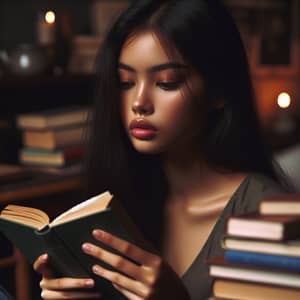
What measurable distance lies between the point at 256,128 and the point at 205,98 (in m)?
0.15

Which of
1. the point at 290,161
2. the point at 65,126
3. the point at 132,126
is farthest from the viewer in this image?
the point at 65,126

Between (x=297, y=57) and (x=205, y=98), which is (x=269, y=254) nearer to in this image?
(x=205, y=98)

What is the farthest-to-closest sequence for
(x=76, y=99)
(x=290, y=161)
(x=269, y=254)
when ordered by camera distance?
(x=76, y=99) < (x=290, y=161) < (x=269, y=254)

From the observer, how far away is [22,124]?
9.73ft

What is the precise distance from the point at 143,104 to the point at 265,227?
0.42 meters

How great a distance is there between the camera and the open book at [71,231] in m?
1.03

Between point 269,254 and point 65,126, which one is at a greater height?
point 269,254

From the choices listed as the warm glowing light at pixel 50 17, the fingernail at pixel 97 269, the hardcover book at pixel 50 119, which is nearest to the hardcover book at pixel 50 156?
the hardcover book at pixel 50 119

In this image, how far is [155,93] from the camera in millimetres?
1289

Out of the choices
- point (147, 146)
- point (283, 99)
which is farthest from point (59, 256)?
point (283, 99)

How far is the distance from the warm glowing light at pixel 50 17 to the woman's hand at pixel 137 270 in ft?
7.25

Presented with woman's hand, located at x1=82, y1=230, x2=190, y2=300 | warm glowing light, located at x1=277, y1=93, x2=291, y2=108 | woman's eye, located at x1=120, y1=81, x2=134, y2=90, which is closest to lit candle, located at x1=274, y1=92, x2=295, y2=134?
warm glowing light, located at x1=277, y1=93, x2=291, y2=108

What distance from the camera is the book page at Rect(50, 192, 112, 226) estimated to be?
1.02m

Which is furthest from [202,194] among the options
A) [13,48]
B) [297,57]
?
[297,57]
